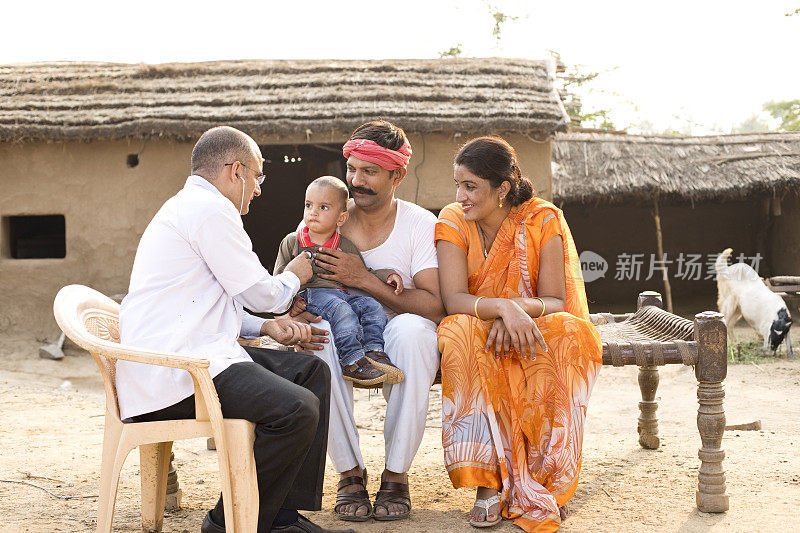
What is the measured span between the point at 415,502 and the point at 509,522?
55 cm

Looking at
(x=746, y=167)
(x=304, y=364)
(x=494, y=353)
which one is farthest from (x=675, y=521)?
(x=746, y=167)

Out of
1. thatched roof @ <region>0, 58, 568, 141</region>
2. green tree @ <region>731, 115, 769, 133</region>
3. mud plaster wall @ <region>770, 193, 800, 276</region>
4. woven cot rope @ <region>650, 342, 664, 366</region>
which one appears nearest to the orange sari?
woven cot rope @ <region>650, 342, 664, 366</region>

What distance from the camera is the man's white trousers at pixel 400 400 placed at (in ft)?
10.9

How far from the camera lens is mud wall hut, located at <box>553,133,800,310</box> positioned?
11.8 metres

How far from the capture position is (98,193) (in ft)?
27.3

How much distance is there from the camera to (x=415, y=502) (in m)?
3.62

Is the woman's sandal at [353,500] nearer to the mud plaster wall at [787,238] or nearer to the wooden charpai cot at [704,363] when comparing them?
the wooden charpai cot at [704,363]

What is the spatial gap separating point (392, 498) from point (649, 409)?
6.54 ft

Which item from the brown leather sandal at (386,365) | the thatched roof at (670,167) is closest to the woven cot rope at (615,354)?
the brown leather sandal at (386,365)

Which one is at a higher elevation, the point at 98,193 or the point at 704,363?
the point at 98,193

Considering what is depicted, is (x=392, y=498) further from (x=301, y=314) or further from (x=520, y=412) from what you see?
(x=301, y=314)

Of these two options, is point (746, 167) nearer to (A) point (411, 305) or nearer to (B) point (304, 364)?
(A) point (411, 305)

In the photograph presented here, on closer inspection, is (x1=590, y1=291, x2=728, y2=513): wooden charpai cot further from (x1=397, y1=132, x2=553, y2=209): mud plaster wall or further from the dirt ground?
(x1=397, y1=132, x2=553, y2=209): mud plaster wall

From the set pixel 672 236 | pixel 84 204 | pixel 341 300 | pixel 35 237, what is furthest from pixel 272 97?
pixel 672 236
